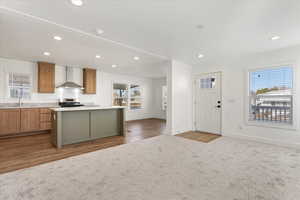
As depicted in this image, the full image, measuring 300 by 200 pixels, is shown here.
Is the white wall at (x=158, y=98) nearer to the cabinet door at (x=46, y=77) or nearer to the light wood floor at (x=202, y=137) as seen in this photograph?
the light wood floor at (x=202, y=137)

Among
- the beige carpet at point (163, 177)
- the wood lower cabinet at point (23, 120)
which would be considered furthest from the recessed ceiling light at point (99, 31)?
the wood lower cabinet at point (23, 120)

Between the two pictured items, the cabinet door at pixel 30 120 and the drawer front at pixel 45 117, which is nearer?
the cabinet door at pixel 30 120

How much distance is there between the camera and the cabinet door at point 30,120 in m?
4.42

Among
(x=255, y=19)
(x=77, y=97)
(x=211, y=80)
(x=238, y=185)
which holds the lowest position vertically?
(x=238, y=185)

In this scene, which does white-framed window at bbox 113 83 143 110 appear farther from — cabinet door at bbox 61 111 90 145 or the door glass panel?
the door glass panel

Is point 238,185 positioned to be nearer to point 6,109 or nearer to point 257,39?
point 257,39

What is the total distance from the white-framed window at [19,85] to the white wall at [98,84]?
0.39 ft

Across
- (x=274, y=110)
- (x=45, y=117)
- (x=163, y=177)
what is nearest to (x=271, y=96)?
(x=274, y=110)

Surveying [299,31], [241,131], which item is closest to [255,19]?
[299,31]

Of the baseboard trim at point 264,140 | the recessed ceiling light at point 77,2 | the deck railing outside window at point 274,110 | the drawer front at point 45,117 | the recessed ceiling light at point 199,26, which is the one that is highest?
the recessed ceiling light at point 77,2

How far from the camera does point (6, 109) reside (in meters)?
4.18

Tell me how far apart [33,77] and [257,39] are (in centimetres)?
699

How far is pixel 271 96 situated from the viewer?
3.84m

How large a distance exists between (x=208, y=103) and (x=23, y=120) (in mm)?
6251
